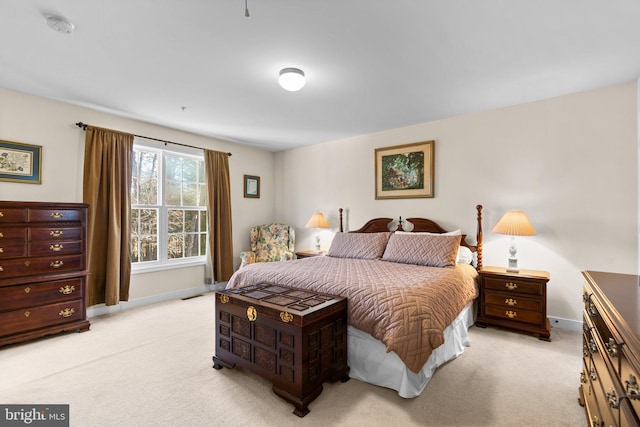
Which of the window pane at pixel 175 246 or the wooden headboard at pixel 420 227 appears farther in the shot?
the window pane at pixel 175 246

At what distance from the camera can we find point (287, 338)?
1944 millimetres

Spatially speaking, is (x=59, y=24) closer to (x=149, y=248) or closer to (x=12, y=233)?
(x=12, y=233)

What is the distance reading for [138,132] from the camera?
4066mm

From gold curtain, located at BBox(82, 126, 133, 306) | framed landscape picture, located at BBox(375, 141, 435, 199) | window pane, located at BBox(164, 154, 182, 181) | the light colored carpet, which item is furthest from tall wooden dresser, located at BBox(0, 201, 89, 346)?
framed landscape picture, located at BBox(375, 141, 435, 199)

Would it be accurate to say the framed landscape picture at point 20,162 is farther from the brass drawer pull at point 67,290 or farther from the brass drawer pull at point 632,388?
the brass drawer pull at point 632,388

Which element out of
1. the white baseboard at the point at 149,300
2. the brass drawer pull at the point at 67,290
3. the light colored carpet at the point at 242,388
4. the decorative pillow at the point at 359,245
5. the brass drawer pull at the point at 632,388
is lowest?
the light colored carpet at the point at 242,388

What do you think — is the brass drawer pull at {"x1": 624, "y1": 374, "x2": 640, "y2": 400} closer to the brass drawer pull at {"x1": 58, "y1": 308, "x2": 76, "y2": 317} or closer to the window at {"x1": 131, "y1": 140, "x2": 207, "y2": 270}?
the brass drawer pull at {"x1": 58, "y1": 308, "x2": 76, "y2": 317}

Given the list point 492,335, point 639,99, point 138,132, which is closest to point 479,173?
point 639,99

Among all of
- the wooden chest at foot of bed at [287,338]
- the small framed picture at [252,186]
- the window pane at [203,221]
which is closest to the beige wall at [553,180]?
the wooden chest at foot of bed at [287,338]

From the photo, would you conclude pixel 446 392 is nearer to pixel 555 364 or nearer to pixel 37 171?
pixel 555 364

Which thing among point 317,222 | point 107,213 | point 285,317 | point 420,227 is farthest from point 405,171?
point 107,213

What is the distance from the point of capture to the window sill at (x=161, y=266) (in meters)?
4.07

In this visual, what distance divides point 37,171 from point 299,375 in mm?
3541

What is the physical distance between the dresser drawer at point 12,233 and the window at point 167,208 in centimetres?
130
